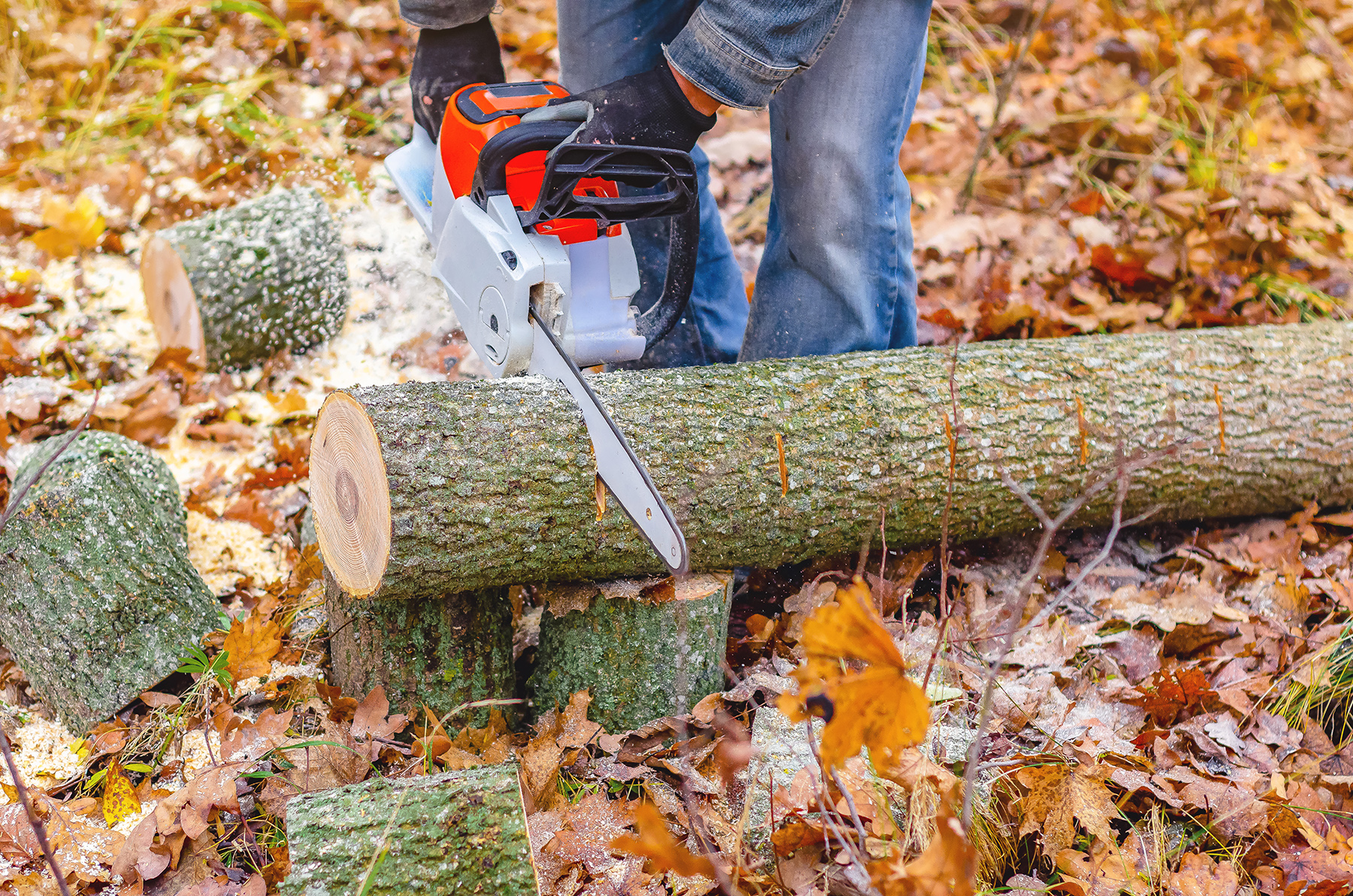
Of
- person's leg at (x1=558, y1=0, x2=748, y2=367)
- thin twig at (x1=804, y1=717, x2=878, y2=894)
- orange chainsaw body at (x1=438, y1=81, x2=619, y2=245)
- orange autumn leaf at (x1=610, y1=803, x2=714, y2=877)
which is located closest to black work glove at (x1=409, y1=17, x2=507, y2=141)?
orange chainsaw body at (x1=438, y1=81, x2=619, y2=245)

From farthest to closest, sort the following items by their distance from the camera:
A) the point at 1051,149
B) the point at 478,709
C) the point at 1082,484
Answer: the point at 1051,149, the point at 1082,484, the point at 478,709

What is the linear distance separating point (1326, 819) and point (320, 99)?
4.70m

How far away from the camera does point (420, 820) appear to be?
5.01 feet

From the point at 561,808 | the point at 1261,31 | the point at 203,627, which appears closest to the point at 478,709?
the point at 561,808

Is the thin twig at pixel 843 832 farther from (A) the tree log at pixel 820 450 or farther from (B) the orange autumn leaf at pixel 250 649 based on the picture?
(B) the orange autumn leaf at pixel 250 649

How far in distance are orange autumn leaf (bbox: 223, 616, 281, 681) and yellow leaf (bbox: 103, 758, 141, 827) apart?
0.29m

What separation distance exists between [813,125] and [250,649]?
1831 millimetres

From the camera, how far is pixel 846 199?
248 centimetres

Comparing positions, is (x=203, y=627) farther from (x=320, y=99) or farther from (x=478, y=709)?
(x=320, y=99)

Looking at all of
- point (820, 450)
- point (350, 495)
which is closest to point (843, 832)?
point (820, 450)

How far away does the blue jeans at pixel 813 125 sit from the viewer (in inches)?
80.7

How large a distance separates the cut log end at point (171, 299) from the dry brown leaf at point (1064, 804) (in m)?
3.00

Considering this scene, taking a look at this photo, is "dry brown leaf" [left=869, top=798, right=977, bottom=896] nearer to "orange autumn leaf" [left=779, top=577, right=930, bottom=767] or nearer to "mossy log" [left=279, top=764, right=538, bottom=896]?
"orange autumn leaf" [left=779, top=577, right=930, bottom=767]

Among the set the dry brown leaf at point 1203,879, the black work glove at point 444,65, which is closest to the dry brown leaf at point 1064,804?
the dry brown leaf at point 1203,879
